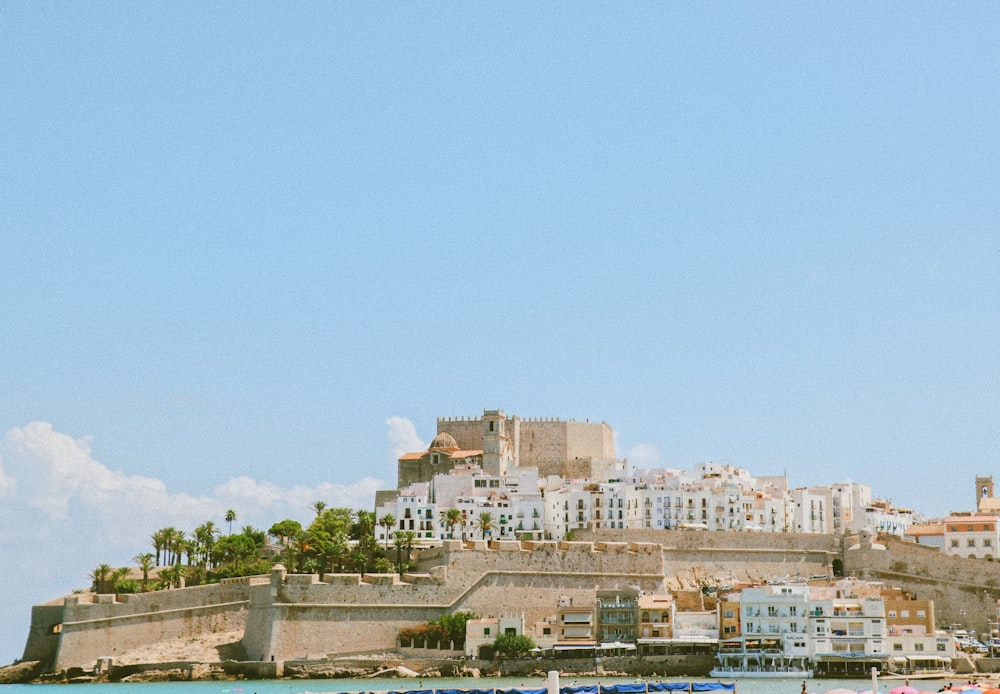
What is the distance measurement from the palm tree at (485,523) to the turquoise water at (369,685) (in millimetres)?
16392

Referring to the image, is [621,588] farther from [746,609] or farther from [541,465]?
[541,465]

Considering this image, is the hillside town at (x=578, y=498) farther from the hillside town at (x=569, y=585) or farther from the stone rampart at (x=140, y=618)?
the stone rampart at (x=140, y=618)

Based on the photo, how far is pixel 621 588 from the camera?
205ft

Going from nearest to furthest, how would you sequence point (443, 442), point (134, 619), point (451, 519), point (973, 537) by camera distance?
1. point (134, 619)
2. point (451, 519)
3. point (973, 537)
4. point (443, 442)

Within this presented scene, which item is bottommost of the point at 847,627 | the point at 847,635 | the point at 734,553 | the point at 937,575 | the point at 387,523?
the point at 847,635

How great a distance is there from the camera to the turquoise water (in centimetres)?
5159

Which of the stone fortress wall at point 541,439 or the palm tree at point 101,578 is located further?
the stone fortress wall at point 541,439

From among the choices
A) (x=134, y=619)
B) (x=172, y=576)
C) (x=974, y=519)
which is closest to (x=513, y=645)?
(x=134, y=619)

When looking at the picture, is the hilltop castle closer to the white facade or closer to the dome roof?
the dome roof

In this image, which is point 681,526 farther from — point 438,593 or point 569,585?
point 438,593

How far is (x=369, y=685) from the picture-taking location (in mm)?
53469

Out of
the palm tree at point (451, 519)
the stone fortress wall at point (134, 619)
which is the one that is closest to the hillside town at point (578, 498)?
the palm tree at point (451, 519)

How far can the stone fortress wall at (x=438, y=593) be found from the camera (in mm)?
59219

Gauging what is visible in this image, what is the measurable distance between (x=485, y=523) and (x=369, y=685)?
19.1 metres
